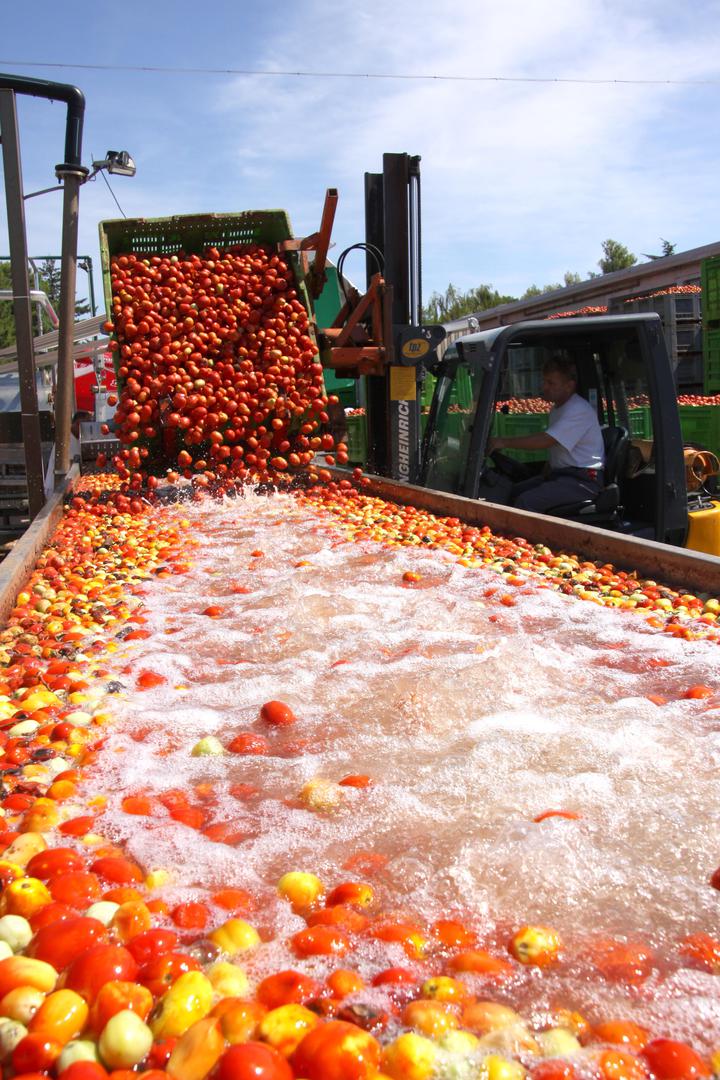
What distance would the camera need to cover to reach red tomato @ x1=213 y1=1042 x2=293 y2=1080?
1.28 meters

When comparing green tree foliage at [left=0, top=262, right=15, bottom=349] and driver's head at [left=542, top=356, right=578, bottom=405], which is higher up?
green tree foliage at [left=0, top=262, right=15, bottom=349]

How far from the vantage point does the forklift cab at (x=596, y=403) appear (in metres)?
5.69

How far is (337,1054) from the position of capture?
1.35 meters

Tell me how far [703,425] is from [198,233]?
19.2 ft

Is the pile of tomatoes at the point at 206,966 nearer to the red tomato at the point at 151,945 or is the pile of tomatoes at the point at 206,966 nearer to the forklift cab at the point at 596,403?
the red tomato at the point at 151,945

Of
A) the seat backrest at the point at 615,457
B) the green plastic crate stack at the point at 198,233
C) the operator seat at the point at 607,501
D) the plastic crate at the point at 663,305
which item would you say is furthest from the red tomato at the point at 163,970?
the plastic crate at the point at 663,305

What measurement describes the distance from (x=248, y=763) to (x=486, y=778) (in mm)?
698

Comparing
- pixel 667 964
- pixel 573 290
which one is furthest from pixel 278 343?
pixel 573 290

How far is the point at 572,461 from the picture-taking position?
6105 millimetres

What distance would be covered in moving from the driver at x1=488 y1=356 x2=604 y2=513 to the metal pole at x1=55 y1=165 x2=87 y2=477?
4088 millimetres

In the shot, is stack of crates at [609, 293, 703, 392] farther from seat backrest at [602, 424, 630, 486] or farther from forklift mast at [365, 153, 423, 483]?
seat backrest at [602, 424, 630, 486]

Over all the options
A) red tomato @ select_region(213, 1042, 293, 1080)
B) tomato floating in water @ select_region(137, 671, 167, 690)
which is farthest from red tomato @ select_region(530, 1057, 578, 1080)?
tomato floating in water @ select_region(137, 671, 167, 690)

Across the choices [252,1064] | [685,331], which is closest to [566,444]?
[252,1064]

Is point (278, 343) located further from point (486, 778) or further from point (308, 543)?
point (486, 778)
